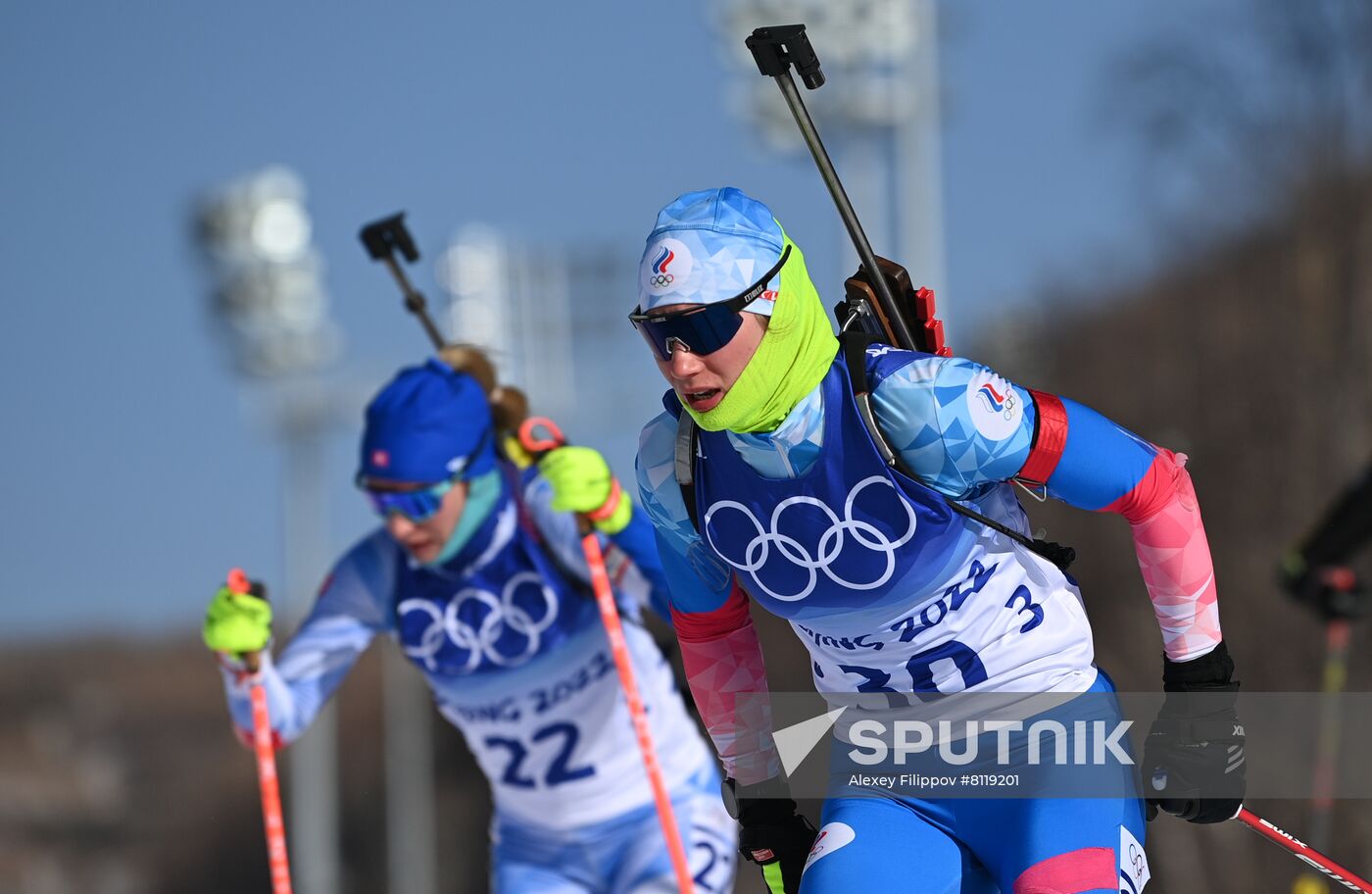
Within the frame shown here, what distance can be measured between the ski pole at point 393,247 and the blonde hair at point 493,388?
2.14ft

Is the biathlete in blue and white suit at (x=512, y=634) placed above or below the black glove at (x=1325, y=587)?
above

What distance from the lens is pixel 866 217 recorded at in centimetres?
1809

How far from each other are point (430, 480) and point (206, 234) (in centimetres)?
1736

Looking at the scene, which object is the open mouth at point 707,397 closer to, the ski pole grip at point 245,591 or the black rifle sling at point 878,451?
the black rifle sling at point 878,451

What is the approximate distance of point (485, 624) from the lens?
534 centimetres

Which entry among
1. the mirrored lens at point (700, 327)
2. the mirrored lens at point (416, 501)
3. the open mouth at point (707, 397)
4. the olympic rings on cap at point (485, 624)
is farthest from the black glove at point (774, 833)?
the mirrored lens at point (416, 501)

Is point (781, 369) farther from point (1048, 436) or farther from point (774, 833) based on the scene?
point (774, 833)

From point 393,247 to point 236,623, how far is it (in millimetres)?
1610

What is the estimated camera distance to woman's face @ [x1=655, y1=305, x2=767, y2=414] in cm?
356

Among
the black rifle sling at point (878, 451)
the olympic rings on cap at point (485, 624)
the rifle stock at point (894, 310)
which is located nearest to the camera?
the black rifle sling at point (878, 451)

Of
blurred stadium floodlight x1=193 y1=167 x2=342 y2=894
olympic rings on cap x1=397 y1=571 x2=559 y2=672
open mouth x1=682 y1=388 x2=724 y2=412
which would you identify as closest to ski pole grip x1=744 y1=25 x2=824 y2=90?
open mouth x1=682 y1=388 x2=724 y2=412

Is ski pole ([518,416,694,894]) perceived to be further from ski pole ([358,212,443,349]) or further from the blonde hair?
ski pole ([358,212,443,349])

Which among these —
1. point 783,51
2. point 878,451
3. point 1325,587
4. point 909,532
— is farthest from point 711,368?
point 1325,587

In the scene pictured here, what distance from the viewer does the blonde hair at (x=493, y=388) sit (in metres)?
5.57
